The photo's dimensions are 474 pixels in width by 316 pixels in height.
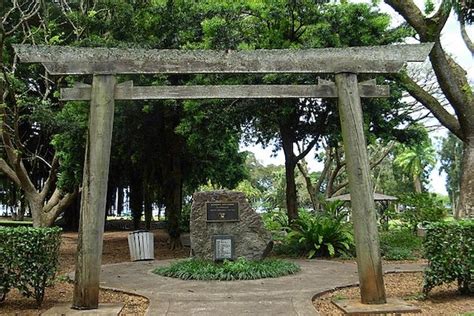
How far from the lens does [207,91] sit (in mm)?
6949

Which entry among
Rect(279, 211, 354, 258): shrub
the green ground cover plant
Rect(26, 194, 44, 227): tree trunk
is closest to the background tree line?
Rect(26, 194, 44, 227): tree trunk

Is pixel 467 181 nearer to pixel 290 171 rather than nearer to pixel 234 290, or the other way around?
pixel 290 171

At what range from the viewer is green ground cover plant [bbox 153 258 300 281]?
8.75m

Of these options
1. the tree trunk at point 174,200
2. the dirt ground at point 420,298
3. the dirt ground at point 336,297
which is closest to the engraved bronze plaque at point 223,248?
the dirt ground at point 336,297

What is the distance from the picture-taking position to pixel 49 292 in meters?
7.87

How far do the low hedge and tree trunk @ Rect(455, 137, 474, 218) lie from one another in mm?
11038

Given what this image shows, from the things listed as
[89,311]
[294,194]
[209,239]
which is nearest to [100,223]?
[89,311]

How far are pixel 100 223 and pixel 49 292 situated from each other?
2.43 meters

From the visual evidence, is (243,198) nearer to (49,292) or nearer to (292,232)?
(292,232)

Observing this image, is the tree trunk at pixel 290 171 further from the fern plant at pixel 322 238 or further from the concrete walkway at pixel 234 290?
the concrete walkway at pixel 234 290

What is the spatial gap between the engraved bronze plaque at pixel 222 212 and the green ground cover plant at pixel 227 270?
92cm

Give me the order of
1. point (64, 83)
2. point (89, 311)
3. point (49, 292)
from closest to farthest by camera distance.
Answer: point (89, 311)
point (49, 292)
point (64, 83)

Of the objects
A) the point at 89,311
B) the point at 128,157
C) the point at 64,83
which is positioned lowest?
the point at 89,311

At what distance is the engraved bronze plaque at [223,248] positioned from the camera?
977cm
